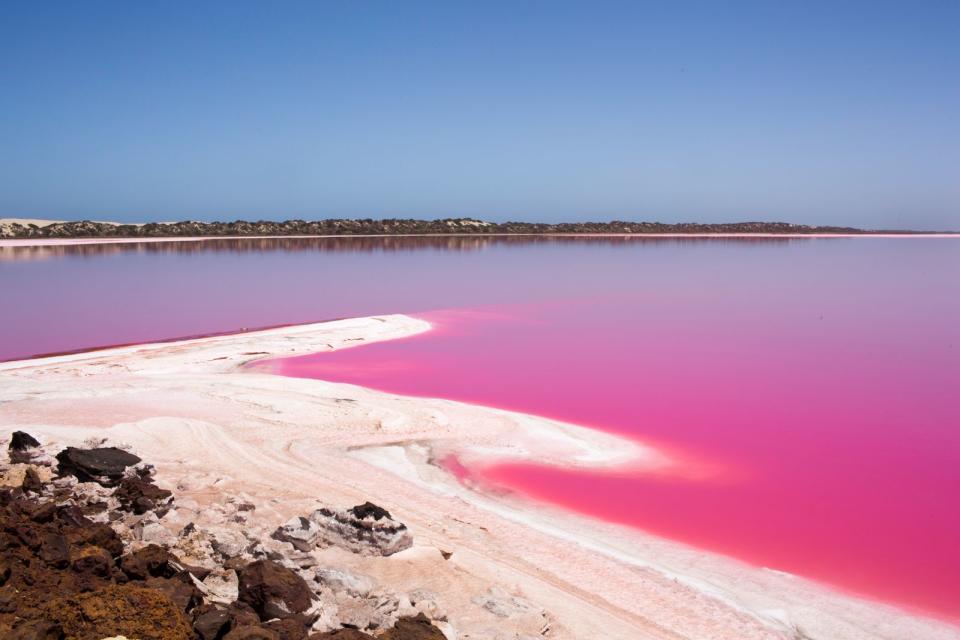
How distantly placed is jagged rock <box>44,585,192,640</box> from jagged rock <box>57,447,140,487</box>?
226 centimetres

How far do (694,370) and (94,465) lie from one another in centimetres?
700

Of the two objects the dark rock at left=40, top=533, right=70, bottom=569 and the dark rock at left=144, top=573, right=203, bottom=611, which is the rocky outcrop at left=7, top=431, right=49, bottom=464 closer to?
the dark rock at left=40, top=533, right=70, bottom=569

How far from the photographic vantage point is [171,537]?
13.8 ft

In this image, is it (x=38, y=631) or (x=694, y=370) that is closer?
(x=38, y=631)

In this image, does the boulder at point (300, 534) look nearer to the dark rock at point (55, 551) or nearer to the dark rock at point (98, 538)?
the dark rock at point (98, 538)

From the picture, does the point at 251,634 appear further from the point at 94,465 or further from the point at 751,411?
the point at 751,411

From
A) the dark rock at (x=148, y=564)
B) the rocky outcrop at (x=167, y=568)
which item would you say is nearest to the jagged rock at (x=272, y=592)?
the rocky outcrop at (x=167, y=568)

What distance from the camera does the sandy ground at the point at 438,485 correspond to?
3941 mm

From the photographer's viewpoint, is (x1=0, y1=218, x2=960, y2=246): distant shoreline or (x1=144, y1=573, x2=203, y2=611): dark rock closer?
(x1=144, y1=573, x2=203, y2=611): dark rock

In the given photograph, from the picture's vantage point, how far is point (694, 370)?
385 inches

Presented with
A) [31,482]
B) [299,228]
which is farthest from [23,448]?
[299,228]

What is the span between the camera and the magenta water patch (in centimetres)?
503

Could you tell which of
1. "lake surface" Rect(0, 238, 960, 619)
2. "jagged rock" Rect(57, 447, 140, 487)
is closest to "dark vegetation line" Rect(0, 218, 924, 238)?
"lake surface" Rect(0, 238, 960, 619)

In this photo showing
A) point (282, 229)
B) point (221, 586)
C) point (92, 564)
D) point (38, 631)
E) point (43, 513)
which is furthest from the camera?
point (282, 229)
